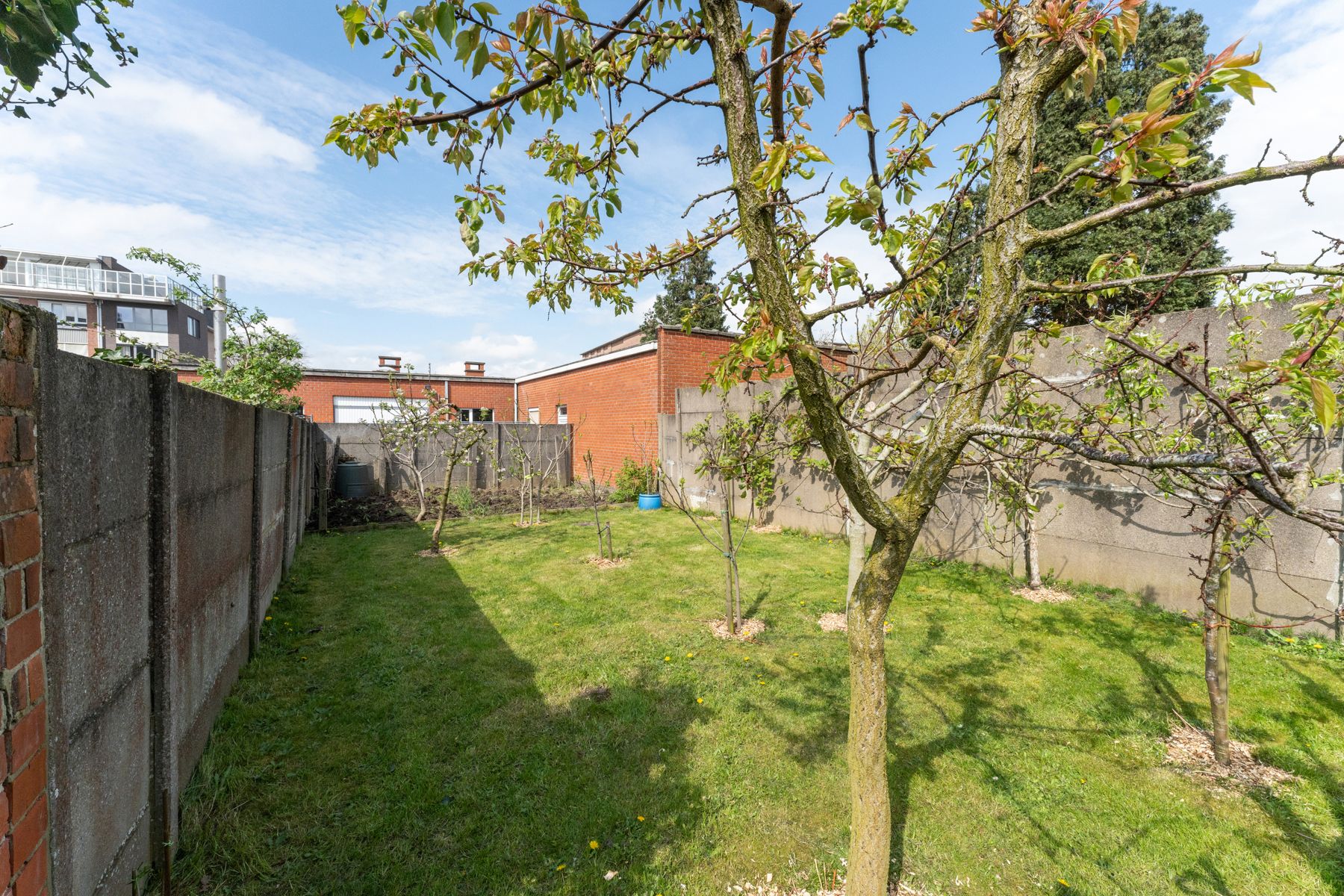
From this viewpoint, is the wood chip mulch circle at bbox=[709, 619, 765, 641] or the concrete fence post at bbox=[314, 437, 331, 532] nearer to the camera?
the wood chip mulch circle at bbox=[709, 619, 765, 641]

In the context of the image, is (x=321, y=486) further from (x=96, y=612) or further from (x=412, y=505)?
(x=96, y=612)

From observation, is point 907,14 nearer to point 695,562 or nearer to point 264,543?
point 264,543

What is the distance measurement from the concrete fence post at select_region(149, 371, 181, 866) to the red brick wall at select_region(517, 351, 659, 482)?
35.6 ft

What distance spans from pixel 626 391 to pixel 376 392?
13.2 m

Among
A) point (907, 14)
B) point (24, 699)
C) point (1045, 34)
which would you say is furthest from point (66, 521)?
point (907, 14)

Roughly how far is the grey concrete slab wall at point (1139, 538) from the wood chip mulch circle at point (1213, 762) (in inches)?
41.5

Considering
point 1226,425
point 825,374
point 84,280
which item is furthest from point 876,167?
point 84,280

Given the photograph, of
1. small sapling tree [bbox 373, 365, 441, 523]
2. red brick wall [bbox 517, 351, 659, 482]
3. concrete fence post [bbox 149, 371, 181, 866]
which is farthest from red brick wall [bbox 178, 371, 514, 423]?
concrete fence post [bbox 149, 371, 181, 866]

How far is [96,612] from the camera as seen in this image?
1655mm

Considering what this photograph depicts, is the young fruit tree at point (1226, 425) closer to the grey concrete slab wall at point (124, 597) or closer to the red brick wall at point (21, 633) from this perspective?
the red brick wall at point (21, 633)

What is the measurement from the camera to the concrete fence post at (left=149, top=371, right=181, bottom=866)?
2.13 metres

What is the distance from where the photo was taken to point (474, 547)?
28.3 ft

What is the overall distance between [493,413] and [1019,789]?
22.3 meters

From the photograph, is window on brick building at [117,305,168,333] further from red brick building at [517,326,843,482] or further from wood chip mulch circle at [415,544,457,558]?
wood chip mulch circle at [415,544,457,558]
